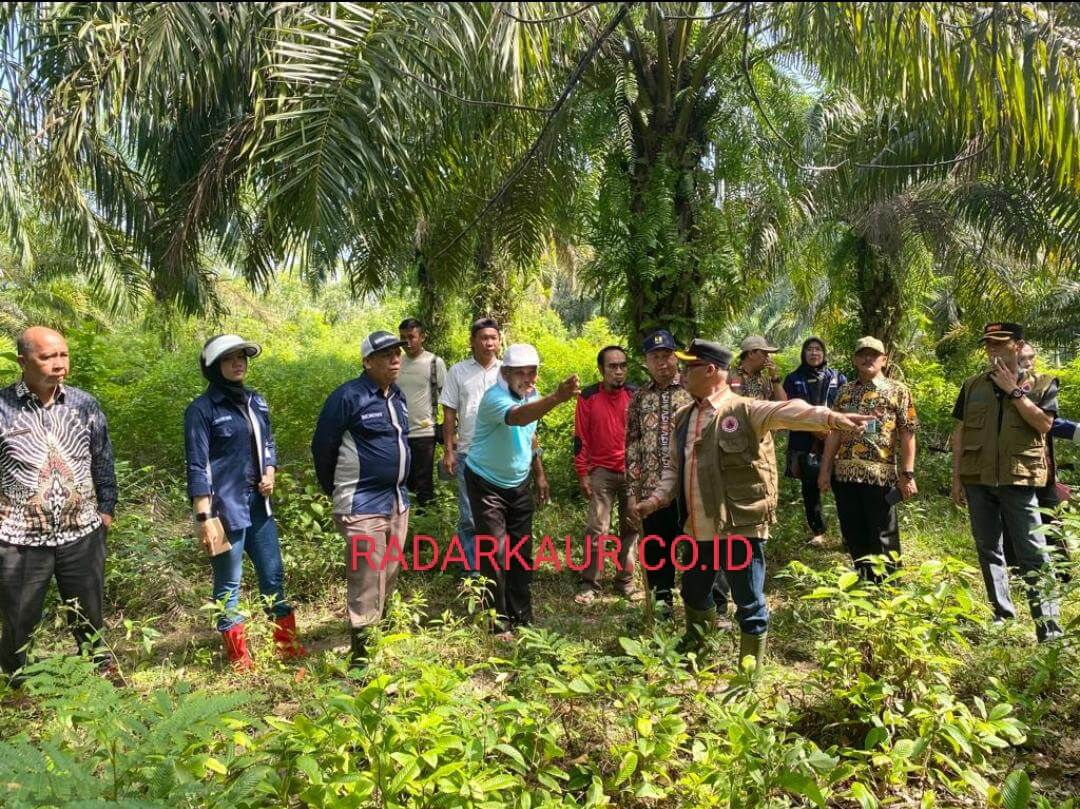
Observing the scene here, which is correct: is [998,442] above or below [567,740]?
above

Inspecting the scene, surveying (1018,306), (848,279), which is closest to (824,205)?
(848,279)

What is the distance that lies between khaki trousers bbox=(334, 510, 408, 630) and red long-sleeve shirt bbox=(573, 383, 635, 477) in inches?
66.6

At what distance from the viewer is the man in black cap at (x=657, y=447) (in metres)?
4.44

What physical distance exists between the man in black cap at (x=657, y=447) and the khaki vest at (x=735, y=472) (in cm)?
75

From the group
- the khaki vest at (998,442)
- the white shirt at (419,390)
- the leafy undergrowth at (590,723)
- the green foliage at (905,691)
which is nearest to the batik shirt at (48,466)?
the leafy undergrowth at (590,723)

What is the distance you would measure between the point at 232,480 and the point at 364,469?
72 centimetres

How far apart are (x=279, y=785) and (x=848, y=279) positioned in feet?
32.2

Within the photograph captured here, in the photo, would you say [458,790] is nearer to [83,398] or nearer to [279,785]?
[279,785]

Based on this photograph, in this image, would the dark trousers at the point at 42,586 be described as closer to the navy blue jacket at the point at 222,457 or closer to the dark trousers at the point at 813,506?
the navy blue jacket at the point at 222,457

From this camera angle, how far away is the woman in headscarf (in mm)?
6113

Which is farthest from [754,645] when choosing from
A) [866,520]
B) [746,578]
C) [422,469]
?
[422,469]

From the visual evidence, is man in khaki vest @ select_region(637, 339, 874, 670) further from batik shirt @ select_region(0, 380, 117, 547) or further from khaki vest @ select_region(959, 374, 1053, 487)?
batik shirt @ select_region(0, 380, 117, 547)

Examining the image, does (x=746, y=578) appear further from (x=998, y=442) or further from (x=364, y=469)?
(x=364, y=469)

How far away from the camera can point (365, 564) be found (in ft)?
13.0
